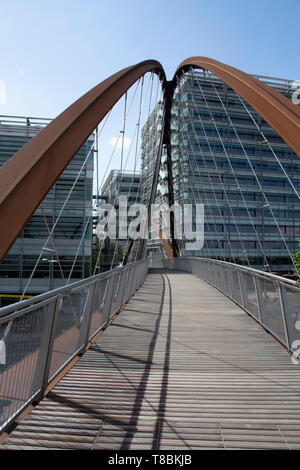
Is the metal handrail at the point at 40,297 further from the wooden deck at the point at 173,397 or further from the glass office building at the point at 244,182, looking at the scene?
the glass office building at the point at 244,182

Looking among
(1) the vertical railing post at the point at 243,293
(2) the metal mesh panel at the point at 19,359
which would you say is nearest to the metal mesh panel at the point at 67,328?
(2) the metal mesh panel at the point at 19,359

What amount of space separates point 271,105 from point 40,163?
12.9 feet

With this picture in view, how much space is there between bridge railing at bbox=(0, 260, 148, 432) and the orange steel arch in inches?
22.0

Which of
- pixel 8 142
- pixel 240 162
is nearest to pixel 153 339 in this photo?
pixel 8 142

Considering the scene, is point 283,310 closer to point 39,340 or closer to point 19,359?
point 39,340

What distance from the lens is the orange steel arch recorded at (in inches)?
121

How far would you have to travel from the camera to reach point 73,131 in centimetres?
454

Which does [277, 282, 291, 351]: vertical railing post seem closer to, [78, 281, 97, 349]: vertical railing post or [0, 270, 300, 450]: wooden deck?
[0, 270, 300, 450]: wooden deck

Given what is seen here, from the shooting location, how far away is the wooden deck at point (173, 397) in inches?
88.1

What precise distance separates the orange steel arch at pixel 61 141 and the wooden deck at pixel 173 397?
1310mm

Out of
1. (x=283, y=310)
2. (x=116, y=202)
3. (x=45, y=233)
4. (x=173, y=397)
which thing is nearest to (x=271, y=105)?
(x=283, y=310)

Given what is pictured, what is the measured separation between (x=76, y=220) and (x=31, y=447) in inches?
523

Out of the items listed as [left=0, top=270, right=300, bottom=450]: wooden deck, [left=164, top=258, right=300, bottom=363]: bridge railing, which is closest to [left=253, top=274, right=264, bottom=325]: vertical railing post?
[left=164, top=258, right=300, bottom=363]: bridge railing
